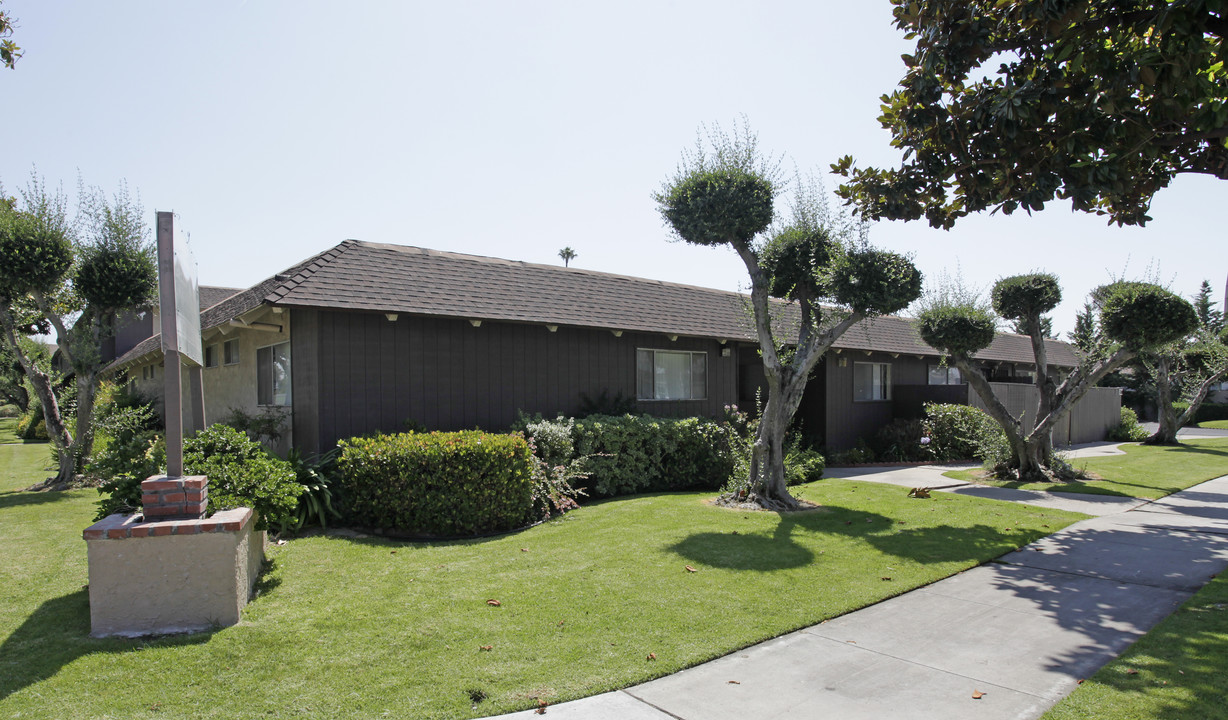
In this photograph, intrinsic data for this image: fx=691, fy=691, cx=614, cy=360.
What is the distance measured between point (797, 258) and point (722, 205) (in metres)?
1.52

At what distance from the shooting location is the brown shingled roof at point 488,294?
1024cm

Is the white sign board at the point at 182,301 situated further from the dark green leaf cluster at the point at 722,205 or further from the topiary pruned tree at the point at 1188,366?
the topiary pruned tree at the point at 1188,366

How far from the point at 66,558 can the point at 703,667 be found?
6976 mm

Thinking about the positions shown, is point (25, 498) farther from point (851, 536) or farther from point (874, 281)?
point (874, 281)

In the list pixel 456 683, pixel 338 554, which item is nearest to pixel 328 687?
pixel 456 683

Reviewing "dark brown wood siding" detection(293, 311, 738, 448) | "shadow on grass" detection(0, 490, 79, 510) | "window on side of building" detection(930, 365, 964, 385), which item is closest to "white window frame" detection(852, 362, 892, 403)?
"window on side of building" detection(930, 365, 964, 385)

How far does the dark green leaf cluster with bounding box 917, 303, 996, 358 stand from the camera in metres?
13.2

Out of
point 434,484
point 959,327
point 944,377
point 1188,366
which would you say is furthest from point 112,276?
point 1188,366

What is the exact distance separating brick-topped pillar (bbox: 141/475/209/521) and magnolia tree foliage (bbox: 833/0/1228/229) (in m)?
8.20

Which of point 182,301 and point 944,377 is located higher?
point 182,301

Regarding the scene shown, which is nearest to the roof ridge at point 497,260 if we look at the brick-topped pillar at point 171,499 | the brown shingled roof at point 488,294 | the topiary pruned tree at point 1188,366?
the brown shingled roof at point 488,294

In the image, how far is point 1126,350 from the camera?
39.5ft

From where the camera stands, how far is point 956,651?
476cm

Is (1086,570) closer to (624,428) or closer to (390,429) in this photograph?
(624,428)
